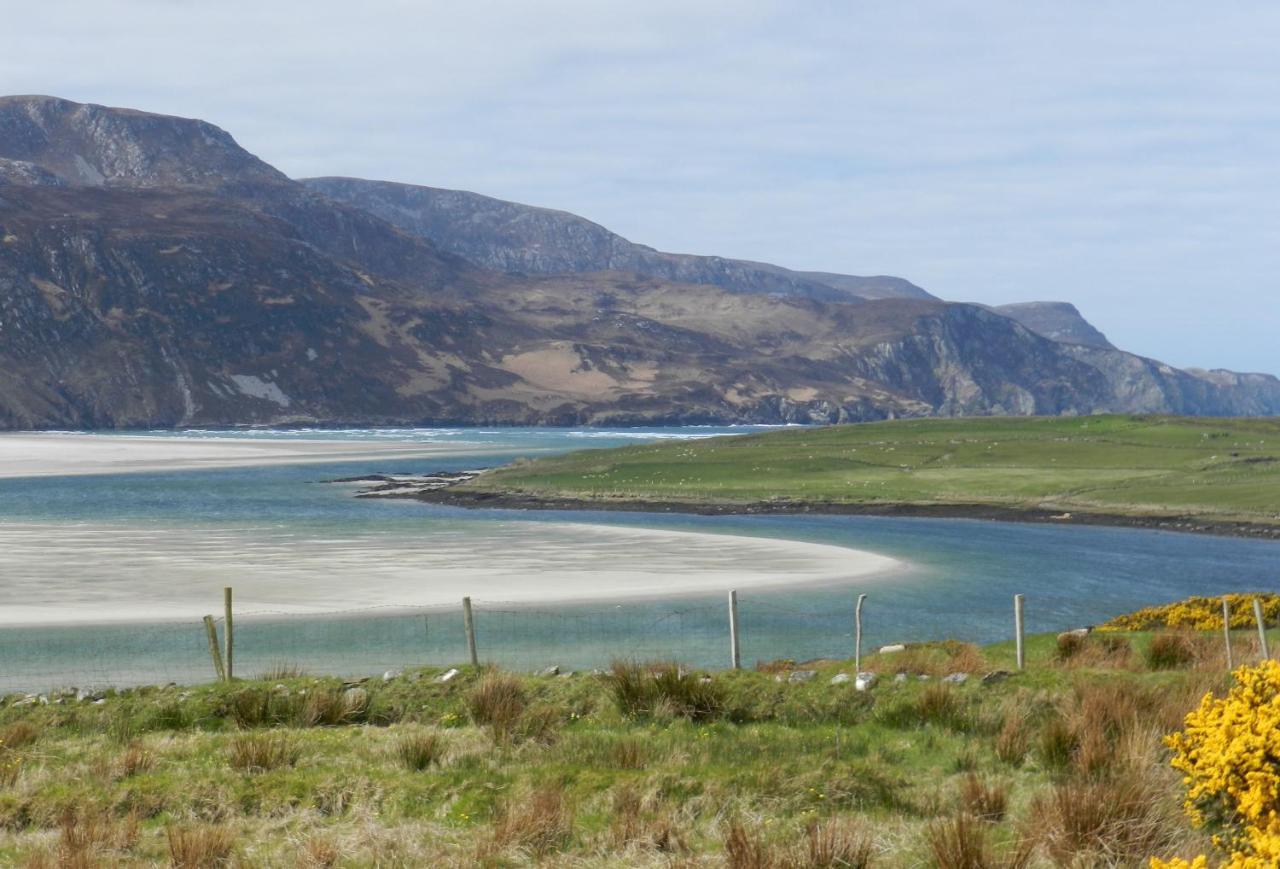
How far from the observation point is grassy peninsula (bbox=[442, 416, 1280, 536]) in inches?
2783

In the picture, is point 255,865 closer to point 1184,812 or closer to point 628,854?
point 628,854

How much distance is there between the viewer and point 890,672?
59.9 feet

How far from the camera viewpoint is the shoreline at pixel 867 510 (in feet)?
209

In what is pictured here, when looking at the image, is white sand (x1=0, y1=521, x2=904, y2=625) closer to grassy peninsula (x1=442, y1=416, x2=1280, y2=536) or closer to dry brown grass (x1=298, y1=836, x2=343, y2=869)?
grassy peninsula (x1=442, y1=416, x2=1280, y2=536)

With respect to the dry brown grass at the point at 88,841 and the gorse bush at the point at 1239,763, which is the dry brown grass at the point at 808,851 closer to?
the gorse bush at the point at 1239,763

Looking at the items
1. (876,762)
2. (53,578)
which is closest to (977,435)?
(53,578)

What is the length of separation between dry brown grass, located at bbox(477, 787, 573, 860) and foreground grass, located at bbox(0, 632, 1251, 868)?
2 centimetres

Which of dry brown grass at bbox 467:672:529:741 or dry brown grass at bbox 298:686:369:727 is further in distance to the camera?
dry brown grass at bbox 298:686:369:727

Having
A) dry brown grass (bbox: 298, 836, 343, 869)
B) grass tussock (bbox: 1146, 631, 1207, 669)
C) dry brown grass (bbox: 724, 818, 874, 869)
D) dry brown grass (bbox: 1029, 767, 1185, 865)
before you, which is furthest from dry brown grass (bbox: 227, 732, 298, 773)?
grass tussock (bbox: 1146, 631, 1207, 669)

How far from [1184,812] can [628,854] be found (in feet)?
12.2

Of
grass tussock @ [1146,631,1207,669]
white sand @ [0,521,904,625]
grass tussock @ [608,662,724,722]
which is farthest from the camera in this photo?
white sand @ [0,521,904,625]

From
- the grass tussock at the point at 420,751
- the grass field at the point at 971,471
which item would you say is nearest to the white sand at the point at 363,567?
the grass field at the point at 971,471

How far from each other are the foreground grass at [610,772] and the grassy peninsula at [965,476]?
54.0 m

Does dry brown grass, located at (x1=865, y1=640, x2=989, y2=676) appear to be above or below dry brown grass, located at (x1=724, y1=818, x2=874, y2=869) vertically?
below
